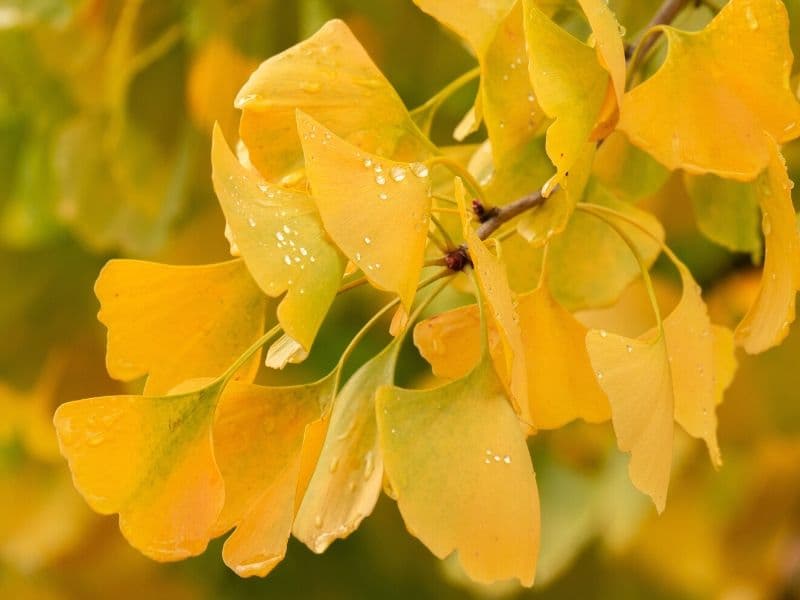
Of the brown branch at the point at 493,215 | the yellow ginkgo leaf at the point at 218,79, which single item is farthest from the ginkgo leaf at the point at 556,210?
the yellow ginkgo leaf at the point at 218,79

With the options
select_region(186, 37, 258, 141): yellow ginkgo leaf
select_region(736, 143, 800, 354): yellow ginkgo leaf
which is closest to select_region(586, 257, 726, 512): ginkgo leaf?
select_region(736, 143, 800, 354): yellow ginkgo leaf

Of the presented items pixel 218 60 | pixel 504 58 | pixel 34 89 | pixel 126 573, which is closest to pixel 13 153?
pixel 34 89

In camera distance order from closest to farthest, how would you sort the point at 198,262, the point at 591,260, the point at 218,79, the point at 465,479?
1. the point at 465,479
2. the point at 591,260
3. the point at 218,79
4. the point at 198,262

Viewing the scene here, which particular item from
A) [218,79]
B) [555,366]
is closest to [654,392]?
[555,366]

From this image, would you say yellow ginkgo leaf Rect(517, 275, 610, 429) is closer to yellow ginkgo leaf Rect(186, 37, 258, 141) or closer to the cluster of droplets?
the cluster of droplets

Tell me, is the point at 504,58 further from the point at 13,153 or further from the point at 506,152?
the point at 13,153

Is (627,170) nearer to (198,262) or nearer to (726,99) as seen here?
(726,99)
